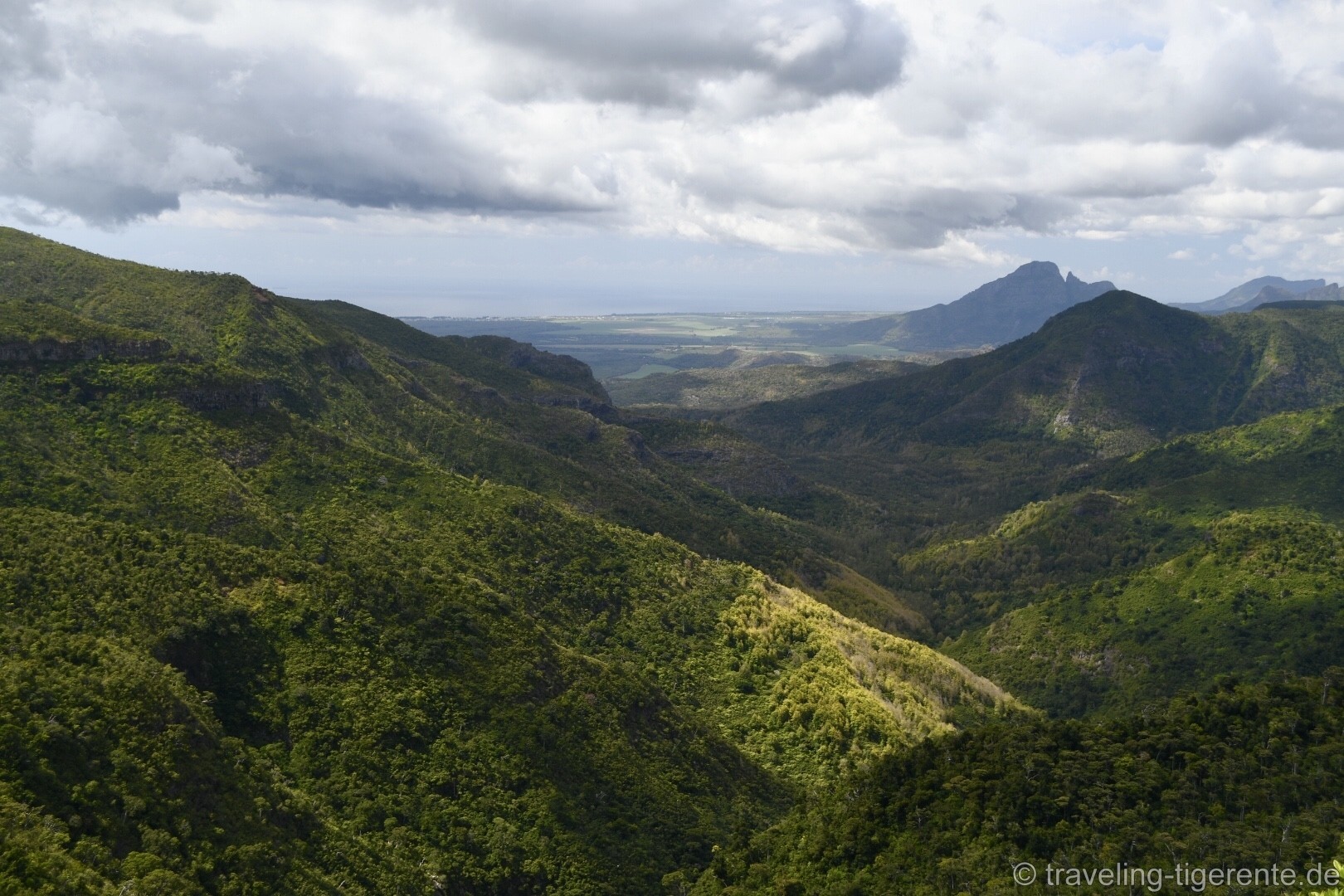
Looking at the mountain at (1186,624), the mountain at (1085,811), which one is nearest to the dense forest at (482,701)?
the mountain at (1085,811)

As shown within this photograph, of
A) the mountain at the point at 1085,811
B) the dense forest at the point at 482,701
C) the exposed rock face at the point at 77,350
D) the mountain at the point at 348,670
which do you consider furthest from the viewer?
the exposed rock face at the point at 77,350

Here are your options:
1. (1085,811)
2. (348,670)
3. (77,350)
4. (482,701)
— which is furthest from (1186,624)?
(77,350)

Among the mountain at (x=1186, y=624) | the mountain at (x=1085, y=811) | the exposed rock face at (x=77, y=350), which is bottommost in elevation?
the mountain at (x=1186, y=624)

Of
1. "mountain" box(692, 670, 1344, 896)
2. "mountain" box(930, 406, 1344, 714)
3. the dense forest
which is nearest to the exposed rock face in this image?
the dense forest

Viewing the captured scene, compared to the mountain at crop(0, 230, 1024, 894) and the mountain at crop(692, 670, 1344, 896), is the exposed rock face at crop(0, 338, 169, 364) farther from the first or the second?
the mountain at crop(692, 670, 1344, 896)

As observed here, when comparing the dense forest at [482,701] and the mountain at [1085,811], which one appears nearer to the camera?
the mountain at [1085,811]

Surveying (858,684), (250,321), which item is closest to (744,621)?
(858,684)

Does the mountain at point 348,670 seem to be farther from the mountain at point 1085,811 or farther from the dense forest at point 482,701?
the mountain at point 1085,811

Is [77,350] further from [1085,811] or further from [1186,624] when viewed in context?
[1186,624]

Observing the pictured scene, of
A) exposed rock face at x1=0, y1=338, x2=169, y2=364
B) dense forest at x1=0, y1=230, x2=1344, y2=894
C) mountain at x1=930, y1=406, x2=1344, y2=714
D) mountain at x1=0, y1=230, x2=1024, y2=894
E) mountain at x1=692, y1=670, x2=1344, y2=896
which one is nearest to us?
mountain at x1=692, y1=670, x2=1344, y2=896
